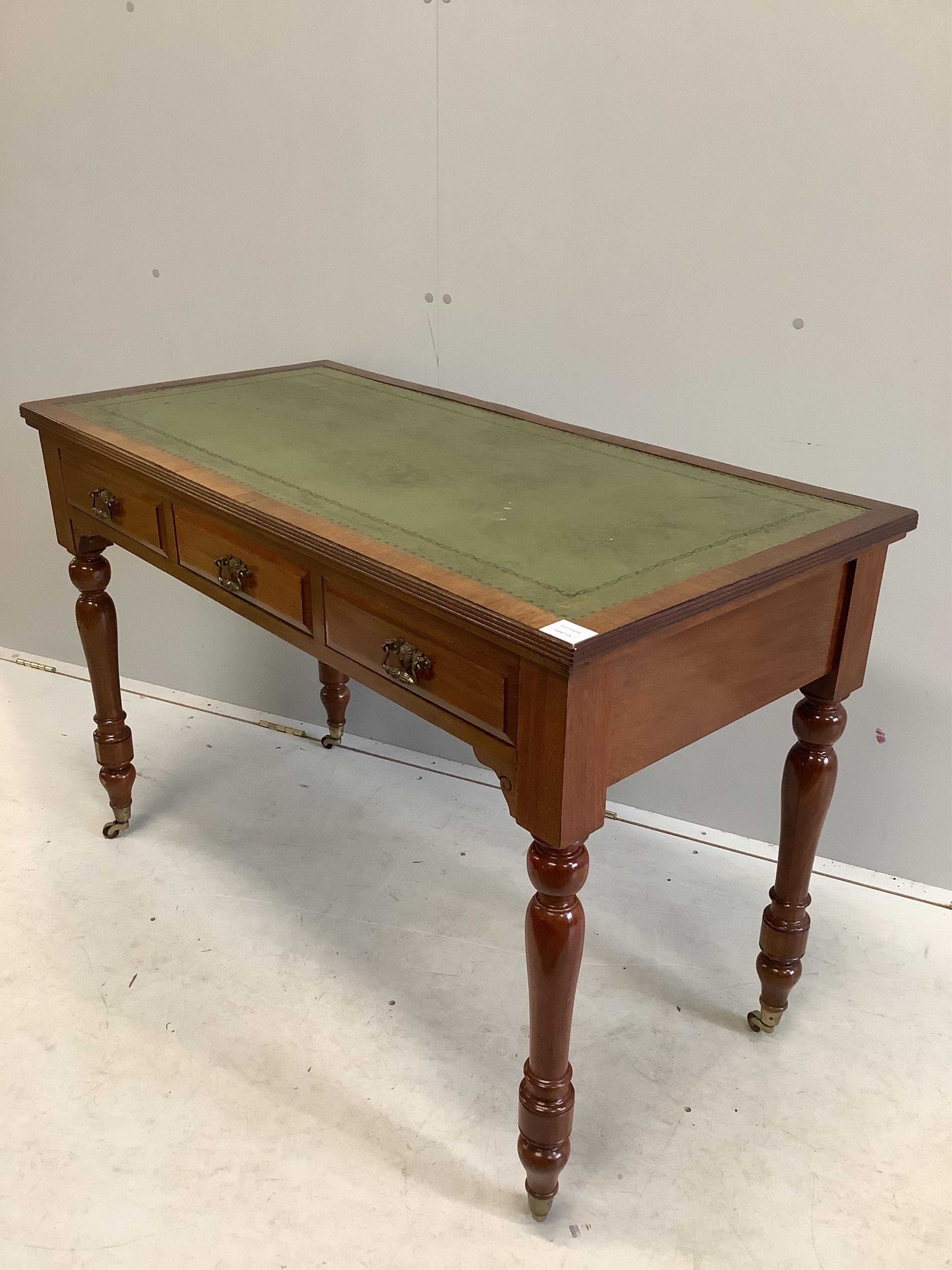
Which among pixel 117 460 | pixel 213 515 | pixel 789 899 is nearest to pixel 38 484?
pixel 117 460

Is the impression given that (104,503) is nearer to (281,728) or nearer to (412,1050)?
(281,728)

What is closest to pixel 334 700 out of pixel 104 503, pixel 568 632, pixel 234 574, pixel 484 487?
pixel 104 503

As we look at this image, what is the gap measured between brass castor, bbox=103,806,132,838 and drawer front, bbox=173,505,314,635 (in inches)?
33.7

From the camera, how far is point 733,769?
8.85 feet

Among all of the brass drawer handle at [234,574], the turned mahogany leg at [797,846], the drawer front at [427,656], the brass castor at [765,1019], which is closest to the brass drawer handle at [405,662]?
the drawer front at [427,656]

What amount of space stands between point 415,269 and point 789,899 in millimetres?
1624

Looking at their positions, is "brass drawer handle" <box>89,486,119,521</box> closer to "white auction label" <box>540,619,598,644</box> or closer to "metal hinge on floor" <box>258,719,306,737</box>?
"metal hinge on floor" <box>258,719,306,737</box>

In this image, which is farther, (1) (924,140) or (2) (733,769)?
(2) (733,769)

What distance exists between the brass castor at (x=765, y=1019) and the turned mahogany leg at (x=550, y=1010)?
546 millimetres

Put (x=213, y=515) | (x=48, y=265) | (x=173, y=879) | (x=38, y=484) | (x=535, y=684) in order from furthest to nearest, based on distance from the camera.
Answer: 1. (x=38, y=484)
2. (x=48, y=265)
3. (x=173, y=879)
4. (x=213, y=515)
5. (x=535, y=684)

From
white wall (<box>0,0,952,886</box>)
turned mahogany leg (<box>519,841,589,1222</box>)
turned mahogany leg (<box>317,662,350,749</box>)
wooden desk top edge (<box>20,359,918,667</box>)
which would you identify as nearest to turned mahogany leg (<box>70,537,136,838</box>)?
wooden desk top edge (<box>20,359,918,667</box>)

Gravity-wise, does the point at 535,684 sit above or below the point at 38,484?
above

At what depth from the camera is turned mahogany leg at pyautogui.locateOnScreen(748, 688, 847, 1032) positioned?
1.91 m

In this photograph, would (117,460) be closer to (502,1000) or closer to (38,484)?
(502,1000)
